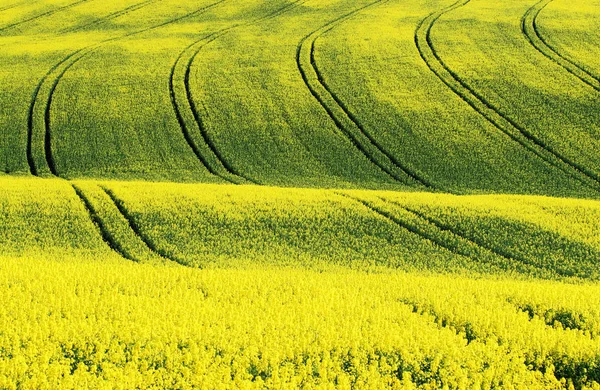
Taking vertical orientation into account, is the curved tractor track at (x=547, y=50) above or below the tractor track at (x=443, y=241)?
below

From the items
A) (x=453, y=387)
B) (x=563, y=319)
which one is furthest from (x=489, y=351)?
(x=563, y=319)

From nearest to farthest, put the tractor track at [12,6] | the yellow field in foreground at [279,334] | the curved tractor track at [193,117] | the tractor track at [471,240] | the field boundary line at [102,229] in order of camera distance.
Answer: the yellow field in foreground at [279,334] → the field boundary line at [102,229] → the tractor track at [471,240] → the curved tractor track at [193,117] → the tractor track at [12,6]

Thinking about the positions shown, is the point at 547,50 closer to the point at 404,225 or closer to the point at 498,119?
the point at 498,119

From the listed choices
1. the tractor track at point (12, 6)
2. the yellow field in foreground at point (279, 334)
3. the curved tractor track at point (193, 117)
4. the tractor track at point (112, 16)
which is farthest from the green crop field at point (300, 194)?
the tractor track at point (112, 16)

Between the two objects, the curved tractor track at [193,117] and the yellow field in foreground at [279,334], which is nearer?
the yellow field in foreground at [279,334]

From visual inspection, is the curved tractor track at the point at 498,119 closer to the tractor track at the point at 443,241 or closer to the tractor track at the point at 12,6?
the tractor track at the point at 443,241

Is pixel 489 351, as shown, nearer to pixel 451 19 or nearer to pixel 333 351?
pixel 333 351
